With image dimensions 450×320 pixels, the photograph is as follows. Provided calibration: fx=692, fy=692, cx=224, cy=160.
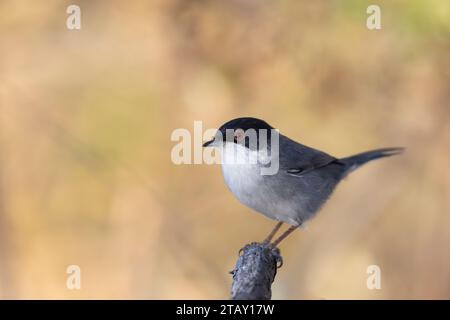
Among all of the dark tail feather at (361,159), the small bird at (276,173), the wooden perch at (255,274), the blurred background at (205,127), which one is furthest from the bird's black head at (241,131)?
the blurred background at (205,127)

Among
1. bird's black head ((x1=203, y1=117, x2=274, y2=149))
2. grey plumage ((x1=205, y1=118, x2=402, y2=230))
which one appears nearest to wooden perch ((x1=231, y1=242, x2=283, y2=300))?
grey plumage ((x1=205, y1=118, x2=402, y2=230))

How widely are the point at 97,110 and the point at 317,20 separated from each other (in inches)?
101

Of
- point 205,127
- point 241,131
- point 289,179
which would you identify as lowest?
point 289,179

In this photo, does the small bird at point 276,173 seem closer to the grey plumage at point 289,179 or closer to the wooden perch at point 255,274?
the grey plumage at point 289,179

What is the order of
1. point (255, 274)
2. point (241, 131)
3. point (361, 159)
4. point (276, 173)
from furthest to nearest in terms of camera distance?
point (361, 159) → point (276, 173) → point (241, 131) → point (255, 274)

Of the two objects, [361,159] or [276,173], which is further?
[361,159]

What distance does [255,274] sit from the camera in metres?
3.87

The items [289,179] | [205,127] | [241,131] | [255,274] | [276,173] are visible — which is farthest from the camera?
[205,127]

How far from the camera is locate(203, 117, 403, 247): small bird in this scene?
16.0 feet

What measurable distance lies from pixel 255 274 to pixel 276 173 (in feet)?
4.38

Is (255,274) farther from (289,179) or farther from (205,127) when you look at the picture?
(205,127)

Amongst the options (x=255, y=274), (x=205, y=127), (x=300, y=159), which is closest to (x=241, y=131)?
(x=300, y=159)

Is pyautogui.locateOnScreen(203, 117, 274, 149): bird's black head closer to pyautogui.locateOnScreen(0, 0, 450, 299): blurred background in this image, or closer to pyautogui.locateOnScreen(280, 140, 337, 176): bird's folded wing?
pyautogui.locateOnScreen(280, 140, 337, 176): bird's folded wing

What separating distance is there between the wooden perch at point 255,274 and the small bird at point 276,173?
1.10ft
